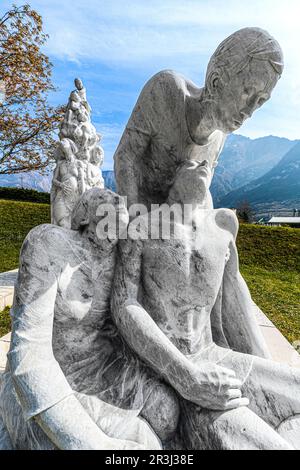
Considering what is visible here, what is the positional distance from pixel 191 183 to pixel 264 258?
9.12 metres

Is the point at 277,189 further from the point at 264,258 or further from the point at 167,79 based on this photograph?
the point at 167,79

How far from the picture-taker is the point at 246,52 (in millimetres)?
1670

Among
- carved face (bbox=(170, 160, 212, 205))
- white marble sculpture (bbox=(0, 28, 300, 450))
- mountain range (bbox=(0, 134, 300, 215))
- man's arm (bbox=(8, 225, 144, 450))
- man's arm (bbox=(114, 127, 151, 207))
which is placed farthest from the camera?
mountain range (bbox=(0, 134, 300, 215))

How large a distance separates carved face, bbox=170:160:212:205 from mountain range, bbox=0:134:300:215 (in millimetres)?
92958

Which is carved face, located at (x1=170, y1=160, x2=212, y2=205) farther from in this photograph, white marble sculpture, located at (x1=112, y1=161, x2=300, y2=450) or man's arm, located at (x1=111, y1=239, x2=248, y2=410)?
man's arm, located at (x1=111, y1=239, x2=248, y2=410)

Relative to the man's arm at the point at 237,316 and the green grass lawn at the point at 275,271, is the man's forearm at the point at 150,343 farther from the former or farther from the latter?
the green grass lawn at the point at 275,271

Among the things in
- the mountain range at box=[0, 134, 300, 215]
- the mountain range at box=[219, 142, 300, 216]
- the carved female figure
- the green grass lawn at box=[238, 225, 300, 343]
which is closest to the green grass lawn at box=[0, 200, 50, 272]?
the carved female figure

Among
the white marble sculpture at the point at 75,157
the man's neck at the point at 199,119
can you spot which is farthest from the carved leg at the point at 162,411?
the white marble sculpture at the point at 75,157

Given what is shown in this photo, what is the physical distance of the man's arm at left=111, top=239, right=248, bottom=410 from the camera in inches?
62.4

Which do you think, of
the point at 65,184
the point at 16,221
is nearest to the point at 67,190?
the point at 65,184

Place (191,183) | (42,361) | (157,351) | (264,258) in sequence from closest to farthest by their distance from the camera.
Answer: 1. (42,361)
2. (157,351)
3. (191,183)
4. (264,258)

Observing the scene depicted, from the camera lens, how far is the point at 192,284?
6.06 feet
